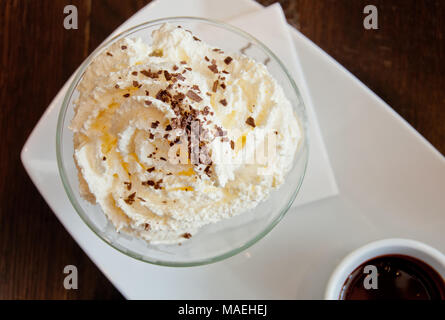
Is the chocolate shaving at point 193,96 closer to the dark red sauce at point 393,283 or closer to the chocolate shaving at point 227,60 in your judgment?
the chocolate shaving at point 227,60

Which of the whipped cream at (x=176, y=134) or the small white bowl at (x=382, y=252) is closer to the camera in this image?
the whipped cream at (x=176, y=134)

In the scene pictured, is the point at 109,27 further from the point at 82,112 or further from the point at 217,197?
the point at 217,197

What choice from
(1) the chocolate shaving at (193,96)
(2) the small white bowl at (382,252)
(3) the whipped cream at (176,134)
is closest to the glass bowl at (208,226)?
(3) the whipped cream at (176,134)

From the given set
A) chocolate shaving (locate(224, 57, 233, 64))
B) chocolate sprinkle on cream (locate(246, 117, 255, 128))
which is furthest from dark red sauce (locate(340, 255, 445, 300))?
chocolate shaving (locate(224, 57, 233, 64))

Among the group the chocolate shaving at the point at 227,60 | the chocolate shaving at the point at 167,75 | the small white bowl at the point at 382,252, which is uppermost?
the chocolate shaving at the point at 227,60

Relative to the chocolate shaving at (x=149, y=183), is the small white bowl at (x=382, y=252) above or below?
below

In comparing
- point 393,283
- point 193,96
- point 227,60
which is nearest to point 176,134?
point 193,96

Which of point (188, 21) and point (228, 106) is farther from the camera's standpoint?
point (188, 21)
